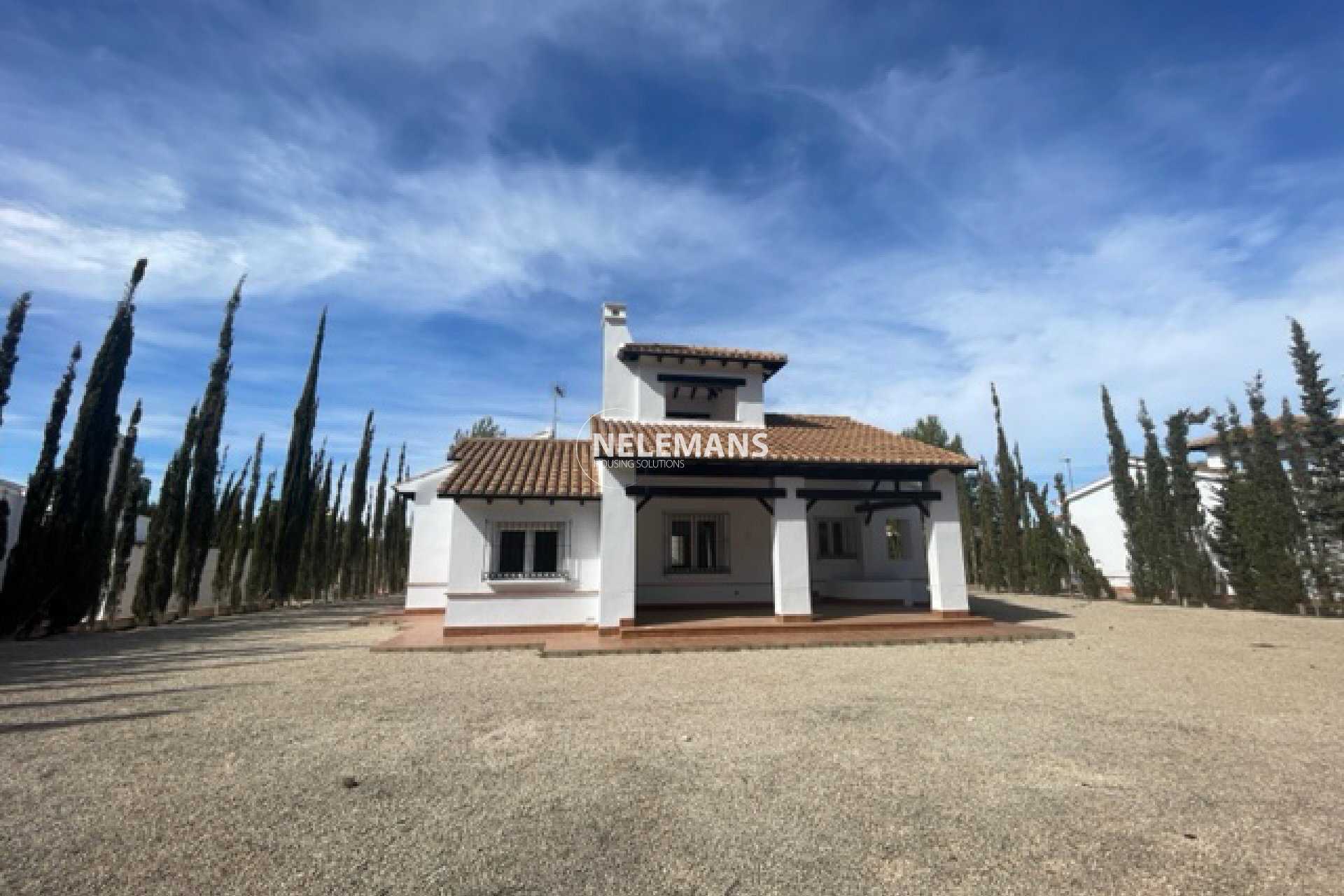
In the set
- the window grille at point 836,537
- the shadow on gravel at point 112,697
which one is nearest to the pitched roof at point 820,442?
the window grille at point 836,537

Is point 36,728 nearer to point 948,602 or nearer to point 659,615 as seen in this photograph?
point 659,615

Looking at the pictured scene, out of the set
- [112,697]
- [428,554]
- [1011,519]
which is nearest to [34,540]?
[428,554]

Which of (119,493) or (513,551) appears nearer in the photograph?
(513,551)

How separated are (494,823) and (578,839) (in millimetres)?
569

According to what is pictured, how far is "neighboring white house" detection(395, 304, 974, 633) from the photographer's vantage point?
1094 cm

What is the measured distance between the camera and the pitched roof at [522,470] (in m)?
11.0

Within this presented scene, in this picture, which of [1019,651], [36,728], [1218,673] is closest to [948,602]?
[1019,651]

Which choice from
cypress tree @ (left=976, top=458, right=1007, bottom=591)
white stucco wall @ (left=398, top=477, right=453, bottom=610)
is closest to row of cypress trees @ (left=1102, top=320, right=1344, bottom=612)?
cypress tree @ (left=976, top=458, right=1007, bottom=591)

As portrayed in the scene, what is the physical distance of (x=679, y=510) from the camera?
1402 cm

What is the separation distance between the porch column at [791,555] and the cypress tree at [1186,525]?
16813 millimetres

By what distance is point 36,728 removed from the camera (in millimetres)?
5586

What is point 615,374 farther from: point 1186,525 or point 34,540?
point 1186,525

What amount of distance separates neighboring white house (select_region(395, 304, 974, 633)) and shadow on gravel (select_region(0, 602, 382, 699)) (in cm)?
288

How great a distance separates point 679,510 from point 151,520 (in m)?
16.0
